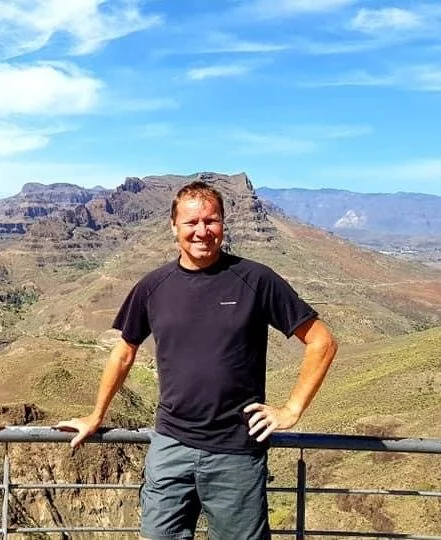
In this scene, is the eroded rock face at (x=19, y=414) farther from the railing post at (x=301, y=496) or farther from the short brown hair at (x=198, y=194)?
the short brown hair at (x=198, y=194)

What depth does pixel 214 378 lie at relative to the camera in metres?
3.96

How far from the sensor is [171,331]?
13.4 feet

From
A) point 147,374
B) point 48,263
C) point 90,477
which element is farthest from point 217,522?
point 48,263

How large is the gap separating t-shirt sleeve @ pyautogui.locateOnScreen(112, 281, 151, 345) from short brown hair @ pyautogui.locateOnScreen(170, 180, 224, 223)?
1.60 feet

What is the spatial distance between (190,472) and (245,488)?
0.31 meters

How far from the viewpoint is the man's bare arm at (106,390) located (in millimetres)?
4430

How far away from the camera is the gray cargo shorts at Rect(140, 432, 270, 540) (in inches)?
157

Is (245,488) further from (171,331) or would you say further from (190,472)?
(171,331)

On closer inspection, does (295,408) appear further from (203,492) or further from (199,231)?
(199,231)

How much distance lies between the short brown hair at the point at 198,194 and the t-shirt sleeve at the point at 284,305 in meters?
Result: 0.52

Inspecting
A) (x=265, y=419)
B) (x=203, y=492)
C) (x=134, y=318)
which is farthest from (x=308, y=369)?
(x=134, y=318)

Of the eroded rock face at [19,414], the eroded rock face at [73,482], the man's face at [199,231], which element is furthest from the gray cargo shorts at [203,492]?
the eroded rock face at [19,414]

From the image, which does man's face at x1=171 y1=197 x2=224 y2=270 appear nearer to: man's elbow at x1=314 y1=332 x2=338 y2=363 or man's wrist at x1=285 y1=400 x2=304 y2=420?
man's elbow at x1=314 y1=332 x2=338 y2=363

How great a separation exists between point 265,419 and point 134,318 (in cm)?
99
